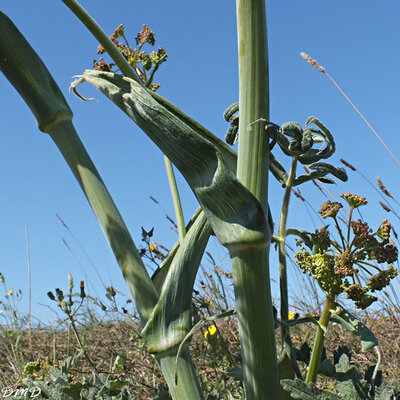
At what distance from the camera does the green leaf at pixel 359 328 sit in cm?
96

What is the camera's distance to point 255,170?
1030 millimetres

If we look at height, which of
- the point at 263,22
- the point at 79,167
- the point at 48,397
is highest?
the point at 263,22

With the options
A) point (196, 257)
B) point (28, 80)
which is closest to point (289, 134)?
point (196, 257)

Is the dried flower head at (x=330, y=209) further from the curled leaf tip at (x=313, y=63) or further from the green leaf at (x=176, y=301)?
the curled leaf tip at (x=313, y=63)

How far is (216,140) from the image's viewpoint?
117 cm

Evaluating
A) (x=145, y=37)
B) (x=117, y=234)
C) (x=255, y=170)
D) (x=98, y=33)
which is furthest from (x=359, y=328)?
(x=145, y=37)

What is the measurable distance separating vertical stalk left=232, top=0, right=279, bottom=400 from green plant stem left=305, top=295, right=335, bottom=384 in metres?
0.08

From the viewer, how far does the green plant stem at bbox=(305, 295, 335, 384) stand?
1.02m

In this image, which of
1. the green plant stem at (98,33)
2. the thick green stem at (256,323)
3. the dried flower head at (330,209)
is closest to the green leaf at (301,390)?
the thick green stem at (256,323)

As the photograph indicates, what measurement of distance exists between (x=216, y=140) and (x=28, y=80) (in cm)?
53

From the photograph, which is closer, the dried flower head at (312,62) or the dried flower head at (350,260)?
the dried flower head at (350,260)

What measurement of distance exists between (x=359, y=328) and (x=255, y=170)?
0.37 meters

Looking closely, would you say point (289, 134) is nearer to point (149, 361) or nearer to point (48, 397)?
point (48, 397)

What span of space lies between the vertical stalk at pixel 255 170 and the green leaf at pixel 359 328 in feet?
0.45
